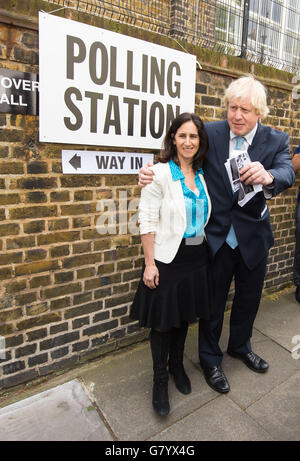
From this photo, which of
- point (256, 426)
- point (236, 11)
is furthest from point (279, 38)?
→ point (256, 426)

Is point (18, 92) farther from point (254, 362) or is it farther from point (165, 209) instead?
point (254, 362)

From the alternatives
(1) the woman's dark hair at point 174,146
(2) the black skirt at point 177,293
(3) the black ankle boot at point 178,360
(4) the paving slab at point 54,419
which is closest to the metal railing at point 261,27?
(1) the woman's dark hair at point 174,146

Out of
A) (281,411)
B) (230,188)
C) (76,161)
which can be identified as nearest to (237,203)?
(230,188)

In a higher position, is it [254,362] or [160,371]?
[160,371]

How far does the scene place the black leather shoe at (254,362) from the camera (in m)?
2.51

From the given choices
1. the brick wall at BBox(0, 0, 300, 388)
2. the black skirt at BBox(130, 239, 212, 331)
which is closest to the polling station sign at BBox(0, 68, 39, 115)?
the brick wall at BBox(0, 0, 300, 388)

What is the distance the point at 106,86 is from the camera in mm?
2258

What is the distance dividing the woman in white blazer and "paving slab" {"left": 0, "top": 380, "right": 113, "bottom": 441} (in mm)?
421

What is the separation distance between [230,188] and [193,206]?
32 cm

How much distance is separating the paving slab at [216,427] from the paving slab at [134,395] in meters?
0.05

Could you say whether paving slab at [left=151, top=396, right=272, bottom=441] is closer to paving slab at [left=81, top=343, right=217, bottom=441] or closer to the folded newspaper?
paving slab at [left=81, top=343, right=217, bottom=441]

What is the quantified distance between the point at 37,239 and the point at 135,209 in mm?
820

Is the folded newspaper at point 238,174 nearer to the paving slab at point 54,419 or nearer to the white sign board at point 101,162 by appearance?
the white sign board at point 101,162

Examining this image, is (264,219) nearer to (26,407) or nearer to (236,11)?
(26,407)
